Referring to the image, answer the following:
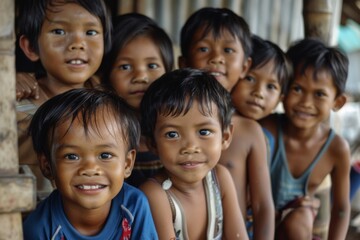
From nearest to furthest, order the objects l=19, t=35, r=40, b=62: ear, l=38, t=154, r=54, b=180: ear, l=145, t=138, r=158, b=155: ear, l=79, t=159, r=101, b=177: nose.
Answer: l=79, t=159, r=101, b=177: nose → l=38, t=154, r=54, b=180: ear → l=145, t=138, r=158, b=155: ear → l=19, t=35, r=40, b=62: ear

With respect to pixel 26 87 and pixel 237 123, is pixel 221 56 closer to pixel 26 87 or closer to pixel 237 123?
pixel 237 123

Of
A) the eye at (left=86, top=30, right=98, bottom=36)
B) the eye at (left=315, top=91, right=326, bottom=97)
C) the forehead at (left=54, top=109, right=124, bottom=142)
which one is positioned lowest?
the eye at (left=315, top=91, right=326, bottom=97)

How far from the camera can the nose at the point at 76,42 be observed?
2.25 meters

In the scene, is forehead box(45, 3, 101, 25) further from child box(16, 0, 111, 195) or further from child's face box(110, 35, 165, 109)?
child's face box(110, 35, 165, 109)

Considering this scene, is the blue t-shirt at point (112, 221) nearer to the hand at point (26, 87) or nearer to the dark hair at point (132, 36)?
the hand at point (26, 87)

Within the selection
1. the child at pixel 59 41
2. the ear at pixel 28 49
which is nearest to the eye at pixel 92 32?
the child at pixel 59 41

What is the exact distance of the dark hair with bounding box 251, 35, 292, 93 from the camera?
108 inches

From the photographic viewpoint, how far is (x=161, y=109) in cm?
204

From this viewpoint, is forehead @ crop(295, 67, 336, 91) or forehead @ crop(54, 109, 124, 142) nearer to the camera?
forehead @ crop(54, 109, 124, 142)

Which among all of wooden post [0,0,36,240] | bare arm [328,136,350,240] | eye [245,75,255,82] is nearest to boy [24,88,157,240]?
wooden post [0,0,36,240]

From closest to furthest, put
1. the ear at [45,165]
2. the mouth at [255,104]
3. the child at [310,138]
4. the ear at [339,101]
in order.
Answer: the ear at [45,165] → the mouth at [255,104] → the child at [310,138] → the ear at [339,101]

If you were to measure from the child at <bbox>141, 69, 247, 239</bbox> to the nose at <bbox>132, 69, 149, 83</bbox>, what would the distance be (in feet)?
1.07

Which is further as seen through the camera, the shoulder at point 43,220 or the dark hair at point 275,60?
the dark hair at point 275,60

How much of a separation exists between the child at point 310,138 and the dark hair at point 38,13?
3.64 feet
